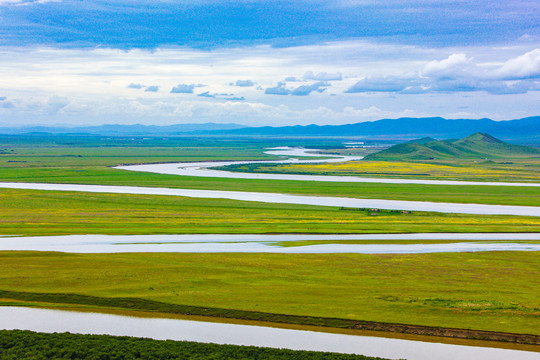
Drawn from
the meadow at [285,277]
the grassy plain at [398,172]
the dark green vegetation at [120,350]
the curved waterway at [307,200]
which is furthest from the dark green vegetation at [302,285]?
the grassy plain at [398,172]

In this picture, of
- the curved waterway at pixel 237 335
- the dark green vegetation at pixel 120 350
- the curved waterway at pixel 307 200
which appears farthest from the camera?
the curved waterway at pixel 307 200

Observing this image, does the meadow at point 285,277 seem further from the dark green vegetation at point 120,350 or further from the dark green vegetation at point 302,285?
the dark green vegetation at point 120,350

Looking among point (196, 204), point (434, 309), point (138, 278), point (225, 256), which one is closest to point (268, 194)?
point (196, 204)

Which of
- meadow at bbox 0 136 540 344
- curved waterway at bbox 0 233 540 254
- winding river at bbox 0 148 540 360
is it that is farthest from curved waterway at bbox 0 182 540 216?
curved waterway at bbox 0 233 540 254

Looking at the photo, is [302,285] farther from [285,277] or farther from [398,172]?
[398,172]

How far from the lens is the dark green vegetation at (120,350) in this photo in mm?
25609

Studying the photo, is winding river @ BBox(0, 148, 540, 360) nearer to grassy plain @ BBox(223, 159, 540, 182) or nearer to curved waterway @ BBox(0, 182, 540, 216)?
curved waterway @ BBox(0, 182, 540, 216)

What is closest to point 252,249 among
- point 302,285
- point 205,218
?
point 302,285

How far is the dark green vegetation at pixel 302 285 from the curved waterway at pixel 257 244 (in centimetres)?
304

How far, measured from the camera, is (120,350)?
26.2m

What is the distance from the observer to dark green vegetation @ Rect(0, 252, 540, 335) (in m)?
32.1

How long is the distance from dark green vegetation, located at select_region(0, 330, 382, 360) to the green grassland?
3091 cm

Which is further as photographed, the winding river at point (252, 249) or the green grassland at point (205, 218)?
the green grassland at point (205, 218)

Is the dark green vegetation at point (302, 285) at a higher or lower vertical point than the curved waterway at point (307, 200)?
higher
